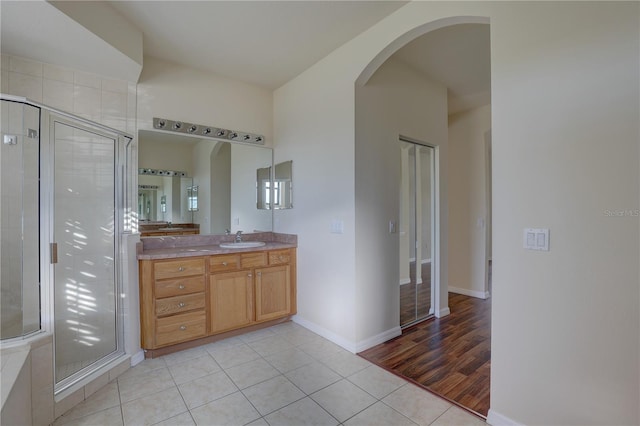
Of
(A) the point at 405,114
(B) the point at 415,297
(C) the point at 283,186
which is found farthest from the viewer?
(C) the point at 283,186

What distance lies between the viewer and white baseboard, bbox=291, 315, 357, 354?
2.62 meters

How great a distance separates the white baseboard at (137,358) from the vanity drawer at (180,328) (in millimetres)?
153

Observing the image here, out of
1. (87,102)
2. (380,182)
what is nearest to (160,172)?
(87,102)

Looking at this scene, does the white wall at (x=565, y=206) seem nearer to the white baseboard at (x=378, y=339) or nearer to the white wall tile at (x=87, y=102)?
the white baseboard at (x=378, y=339)

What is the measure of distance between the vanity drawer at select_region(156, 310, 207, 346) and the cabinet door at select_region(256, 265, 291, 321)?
1.84 ft

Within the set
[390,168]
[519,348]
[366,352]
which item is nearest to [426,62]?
[390,168]

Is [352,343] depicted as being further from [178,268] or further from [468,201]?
[468,201]

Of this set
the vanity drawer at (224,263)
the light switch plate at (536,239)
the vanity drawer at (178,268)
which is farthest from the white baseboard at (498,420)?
the vanity drawer at (178,268)

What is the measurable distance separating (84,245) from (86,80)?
4.51 ft

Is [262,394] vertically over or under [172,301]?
under

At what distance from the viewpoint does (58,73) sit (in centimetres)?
233

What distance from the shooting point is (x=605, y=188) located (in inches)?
51.2

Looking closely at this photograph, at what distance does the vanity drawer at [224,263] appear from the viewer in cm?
274

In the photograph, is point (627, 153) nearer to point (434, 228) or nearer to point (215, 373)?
point (434, 228)
